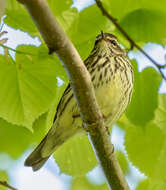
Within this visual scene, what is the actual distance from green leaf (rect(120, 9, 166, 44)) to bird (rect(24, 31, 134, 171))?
617 mm

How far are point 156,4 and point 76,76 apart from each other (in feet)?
2.28

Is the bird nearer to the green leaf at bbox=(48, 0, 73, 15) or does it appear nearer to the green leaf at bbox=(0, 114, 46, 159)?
the green leaf at bbox=(0, 114, 46, 159)

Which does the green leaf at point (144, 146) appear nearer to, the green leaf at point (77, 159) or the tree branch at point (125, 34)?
the green leaf at point (77, 159)

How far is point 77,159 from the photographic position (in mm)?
2834

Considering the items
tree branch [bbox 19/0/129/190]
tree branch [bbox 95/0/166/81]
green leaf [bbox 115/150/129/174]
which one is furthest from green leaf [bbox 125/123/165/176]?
green leaf [bbox 115/150/129/174]

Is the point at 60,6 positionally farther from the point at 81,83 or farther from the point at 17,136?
the point at 17,136

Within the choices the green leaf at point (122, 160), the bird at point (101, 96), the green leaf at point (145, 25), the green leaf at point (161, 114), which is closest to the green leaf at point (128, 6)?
the green leaf at point (145, 25)

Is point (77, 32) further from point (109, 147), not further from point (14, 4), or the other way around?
point (109, 147)

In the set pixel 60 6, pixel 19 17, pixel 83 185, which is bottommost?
pixel 83 185

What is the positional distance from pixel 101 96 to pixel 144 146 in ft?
1.88

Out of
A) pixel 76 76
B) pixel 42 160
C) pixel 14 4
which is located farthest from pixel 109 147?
pixel 42 160

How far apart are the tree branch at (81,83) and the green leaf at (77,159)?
1.53 ft

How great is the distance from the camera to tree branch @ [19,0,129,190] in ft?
5.08

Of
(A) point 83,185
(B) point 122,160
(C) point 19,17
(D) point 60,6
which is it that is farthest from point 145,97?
(A) point 83,185
